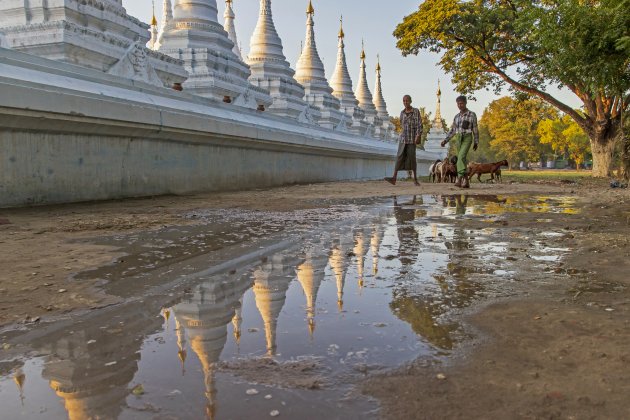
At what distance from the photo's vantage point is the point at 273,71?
49.2 ft

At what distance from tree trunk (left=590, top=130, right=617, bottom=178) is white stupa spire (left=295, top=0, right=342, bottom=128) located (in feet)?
32.6

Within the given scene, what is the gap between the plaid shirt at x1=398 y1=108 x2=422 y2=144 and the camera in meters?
10.6

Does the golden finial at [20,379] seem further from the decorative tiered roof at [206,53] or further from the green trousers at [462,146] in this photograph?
the green trousers at [462,146]

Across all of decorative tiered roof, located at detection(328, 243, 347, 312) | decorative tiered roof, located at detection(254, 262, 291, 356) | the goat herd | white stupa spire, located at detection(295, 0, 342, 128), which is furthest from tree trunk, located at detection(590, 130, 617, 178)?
decorative tiered roof, located at detection(254, 262, 291, 356)

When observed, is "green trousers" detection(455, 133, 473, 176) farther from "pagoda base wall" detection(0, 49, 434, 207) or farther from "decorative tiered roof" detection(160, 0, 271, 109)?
"decorative tiered roof" detection(160, 0, 271, 109)

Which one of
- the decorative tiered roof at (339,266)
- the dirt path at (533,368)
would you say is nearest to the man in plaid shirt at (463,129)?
the decorative tiered roof at (339,266)

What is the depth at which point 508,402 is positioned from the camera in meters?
1.28

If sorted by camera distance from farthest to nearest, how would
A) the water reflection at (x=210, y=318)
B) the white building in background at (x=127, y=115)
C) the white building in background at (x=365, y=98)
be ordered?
the white building in background at (x=365, y=98) → the white building in background at (x=127, y=115) → the water reflection at (x=210, y=318)

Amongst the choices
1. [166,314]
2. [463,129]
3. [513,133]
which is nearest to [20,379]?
[166,314]

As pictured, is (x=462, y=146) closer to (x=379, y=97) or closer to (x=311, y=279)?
(x=311, y=279)

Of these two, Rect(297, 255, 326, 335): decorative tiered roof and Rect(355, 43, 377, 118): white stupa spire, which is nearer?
Rect(297, 255, 326, 335): decorative tiered roof

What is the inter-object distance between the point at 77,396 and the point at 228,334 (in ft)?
1.76

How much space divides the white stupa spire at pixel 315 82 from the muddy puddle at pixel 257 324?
564 inches

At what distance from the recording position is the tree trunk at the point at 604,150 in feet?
64.7
